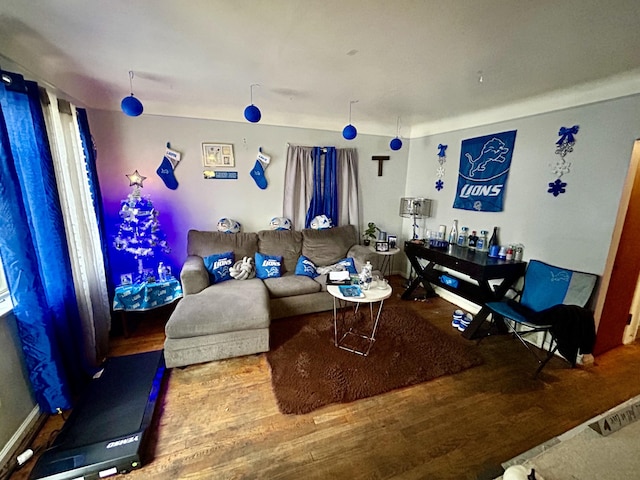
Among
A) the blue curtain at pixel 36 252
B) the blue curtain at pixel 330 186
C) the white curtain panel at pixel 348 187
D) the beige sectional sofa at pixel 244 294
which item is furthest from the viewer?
the white curtain panel at pixel 348 187

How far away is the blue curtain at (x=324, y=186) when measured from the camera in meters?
3.61

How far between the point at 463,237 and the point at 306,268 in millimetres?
1991

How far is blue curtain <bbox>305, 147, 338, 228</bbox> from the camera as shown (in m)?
3.61

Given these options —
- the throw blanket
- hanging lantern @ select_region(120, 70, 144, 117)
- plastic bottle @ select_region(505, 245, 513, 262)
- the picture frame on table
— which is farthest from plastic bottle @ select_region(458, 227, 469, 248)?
hanging lantern @ select_region(120, 70, 144, 117)

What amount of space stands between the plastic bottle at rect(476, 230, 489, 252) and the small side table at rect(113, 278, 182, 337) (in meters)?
3.36

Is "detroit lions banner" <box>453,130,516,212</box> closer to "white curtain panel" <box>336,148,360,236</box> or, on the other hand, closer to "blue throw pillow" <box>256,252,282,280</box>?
"white curtain panel" <box>336,148,360,236</box>

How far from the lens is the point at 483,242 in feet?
9.95

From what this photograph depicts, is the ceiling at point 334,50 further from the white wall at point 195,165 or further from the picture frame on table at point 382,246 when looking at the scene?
the picture frame on table at point 382,246

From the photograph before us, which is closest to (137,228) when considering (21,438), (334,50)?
(21,438)

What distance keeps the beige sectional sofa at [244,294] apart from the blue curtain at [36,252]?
610mm

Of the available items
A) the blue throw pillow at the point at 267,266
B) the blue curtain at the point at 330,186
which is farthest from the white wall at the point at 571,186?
the blue throw pillow at the point at 267,266

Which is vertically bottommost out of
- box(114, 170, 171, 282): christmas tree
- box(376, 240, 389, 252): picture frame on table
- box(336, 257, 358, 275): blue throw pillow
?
box(336, 257, 358, 275): blue throw pillow

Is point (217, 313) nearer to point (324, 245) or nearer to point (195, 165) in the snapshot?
point (324, 245)

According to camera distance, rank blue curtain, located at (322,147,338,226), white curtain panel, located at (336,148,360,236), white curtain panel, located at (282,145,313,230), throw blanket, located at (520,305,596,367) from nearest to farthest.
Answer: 1. throw blanket, located at (520,305,596,367)
2. white curtain panel, located at (282,145,313,230)
3. blue curtain, located at (322,147,338,226)
4. white curtain panel, located at (336,148,360,236)
